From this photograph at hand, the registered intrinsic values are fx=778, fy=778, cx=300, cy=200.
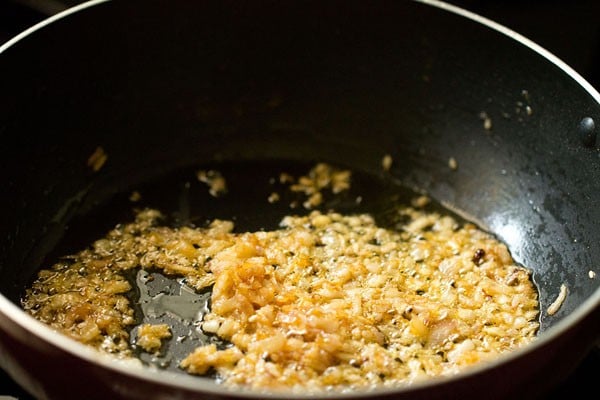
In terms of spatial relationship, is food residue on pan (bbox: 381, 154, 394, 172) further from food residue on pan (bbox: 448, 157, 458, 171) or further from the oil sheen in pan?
food residue on pan (bbox: 448, 157, 458, 171)

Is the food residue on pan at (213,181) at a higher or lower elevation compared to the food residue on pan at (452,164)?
lower

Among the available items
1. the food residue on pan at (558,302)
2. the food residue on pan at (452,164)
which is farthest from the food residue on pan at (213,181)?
the food residue on pan at (558,302)

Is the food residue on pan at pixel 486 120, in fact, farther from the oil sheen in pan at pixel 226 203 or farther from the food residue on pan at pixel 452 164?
the oil sheen in pan at pixel 226 203

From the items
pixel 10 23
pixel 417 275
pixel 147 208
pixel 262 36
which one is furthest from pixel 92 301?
pixel 10 23

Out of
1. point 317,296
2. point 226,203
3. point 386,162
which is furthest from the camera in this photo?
point 386,162

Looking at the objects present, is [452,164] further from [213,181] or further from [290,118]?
[213,181]

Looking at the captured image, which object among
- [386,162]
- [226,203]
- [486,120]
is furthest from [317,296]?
[486,120]
